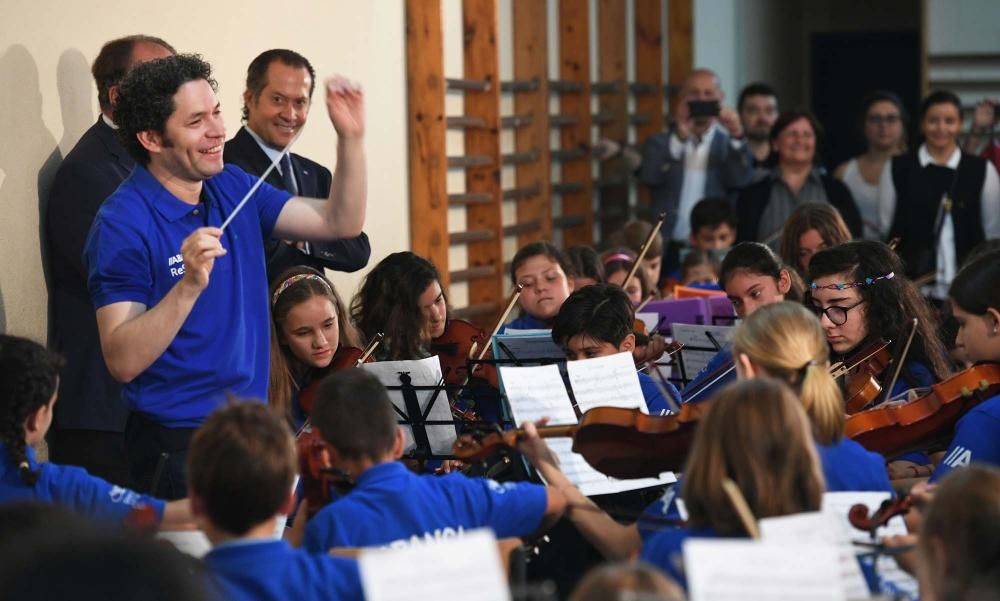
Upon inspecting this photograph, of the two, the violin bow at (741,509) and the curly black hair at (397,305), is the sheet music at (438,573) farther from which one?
the curly black hair at (397,305)

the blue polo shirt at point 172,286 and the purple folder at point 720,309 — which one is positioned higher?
the blue polo shirt at point 172,286

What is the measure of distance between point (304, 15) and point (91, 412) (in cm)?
205

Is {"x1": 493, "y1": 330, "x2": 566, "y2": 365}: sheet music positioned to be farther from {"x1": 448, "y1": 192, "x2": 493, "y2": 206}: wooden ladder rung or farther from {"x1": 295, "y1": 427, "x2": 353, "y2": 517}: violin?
{"x1": 448, "y1": 192, "x2": 493, "y2": 206}: wooden ladder rung

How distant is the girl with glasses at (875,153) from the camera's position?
6738 millimetres

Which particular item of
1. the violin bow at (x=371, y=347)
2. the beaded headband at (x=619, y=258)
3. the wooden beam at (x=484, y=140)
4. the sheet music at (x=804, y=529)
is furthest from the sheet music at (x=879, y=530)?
the wooden beam at (x=484, y=140)

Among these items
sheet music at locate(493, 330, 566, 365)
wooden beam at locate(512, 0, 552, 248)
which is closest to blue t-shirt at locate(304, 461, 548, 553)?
sheet music at locate(493, 330, 566, 365)

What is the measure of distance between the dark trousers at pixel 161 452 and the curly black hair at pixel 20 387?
35 centimetres

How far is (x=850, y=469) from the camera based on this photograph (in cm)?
259

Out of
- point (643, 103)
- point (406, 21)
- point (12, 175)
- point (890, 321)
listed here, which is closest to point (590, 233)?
point (643, 103)

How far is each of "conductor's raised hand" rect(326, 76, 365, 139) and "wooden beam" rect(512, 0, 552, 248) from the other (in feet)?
13.2

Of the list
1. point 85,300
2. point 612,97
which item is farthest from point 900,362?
point 612,97

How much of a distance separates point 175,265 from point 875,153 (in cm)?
473

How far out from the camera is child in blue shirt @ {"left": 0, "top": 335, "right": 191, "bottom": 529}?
2473 mm

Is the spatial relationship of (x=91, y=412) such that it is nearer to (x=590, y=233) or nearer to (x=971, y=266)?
(x=971, y=266)
